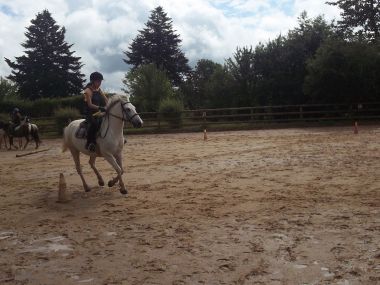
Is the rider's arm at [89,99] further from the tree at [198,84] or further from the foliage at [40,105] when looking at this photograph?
the tree at [198,84]

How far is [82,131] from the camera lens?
9703 millimetres

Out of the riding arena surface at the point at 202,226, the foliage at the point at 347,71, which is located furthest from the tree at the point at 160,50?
the riding arena surface at the point at 202,226

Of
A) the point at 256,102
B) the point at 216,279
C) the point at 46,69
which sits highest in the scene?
the point at 46,69

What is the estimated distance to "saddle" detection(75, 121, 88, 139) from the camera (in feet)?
31.7

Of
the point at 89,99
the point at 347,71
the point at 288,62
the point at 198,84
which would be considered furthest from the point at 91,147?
the point at 198,84

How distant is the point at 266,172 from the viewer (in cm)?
1066

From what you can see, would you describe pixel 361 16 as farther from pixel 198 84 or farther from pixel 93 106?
pixel 93 106

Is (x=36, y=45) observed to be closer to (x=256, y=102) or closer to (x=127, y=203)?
(x=256, y=102)

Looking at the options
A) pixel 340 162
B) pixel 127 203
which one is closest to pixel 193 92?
pixel 340 162

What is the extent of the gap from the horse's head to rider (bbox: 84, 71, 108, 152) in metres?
0.47

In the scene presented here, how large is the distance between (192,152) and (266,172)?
5.61 m

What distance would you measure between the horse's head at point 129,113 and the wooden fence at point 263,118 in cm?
1980

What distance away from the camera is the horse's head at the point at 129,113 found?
8922 mm

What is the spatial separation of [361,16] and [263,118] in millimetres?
13297
